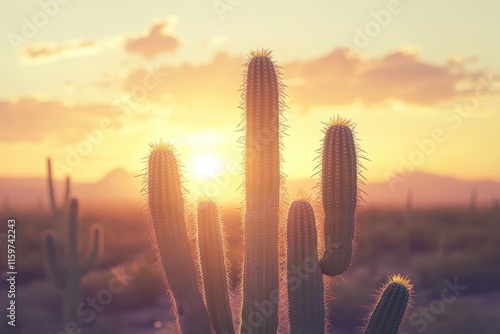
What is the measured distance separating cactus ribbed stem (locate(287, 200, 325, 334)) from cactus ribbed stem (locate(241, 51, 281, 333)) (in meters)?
0.15

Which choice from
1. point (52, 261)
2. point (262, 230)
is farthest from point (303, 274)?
point (52, 261)

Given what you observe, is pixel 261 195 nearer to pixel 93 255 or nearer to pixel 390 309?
pixel 390 309

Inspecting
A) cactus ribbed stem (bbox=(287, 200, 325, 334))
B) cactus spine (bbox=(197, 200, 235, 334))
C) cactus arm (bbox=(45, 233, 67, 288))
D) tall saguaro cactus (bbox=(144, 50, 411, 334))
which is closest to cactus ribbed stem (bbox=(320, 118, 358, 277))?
tall saguaro cactus (bbox=(144, 50, 411, 334))

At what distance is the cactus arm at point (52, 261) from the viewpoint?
13.6 meters

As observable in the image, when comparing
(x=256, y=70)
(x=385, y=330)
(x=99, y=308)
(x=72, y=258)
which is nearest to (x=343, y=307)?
(x=99, y=308)

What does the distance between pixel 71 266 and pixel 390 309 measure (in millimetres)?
8848

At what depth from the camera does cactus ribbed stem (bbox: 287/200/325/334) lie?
19.7ft

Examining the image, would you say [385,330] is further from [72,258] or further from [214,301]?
[72,258]

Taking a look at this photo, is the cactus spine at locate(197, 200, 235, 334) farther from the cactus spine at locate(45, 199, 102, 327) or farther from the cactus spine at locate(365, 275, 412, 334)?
the cactus spine at locate(45, 199, 102, 327)

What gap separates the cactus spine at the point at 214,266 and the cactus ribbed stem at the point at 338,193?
2.99 feet

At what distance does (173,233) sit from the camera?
6.04 metres

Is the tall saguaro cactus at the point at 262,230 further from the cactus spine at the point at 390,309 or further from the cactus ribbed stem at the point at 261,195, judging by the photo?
the cactus spine at the point at 390,309

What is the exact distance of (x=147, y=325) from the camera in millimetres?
19250

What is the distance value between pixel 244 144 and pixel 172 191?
742 millimetres
